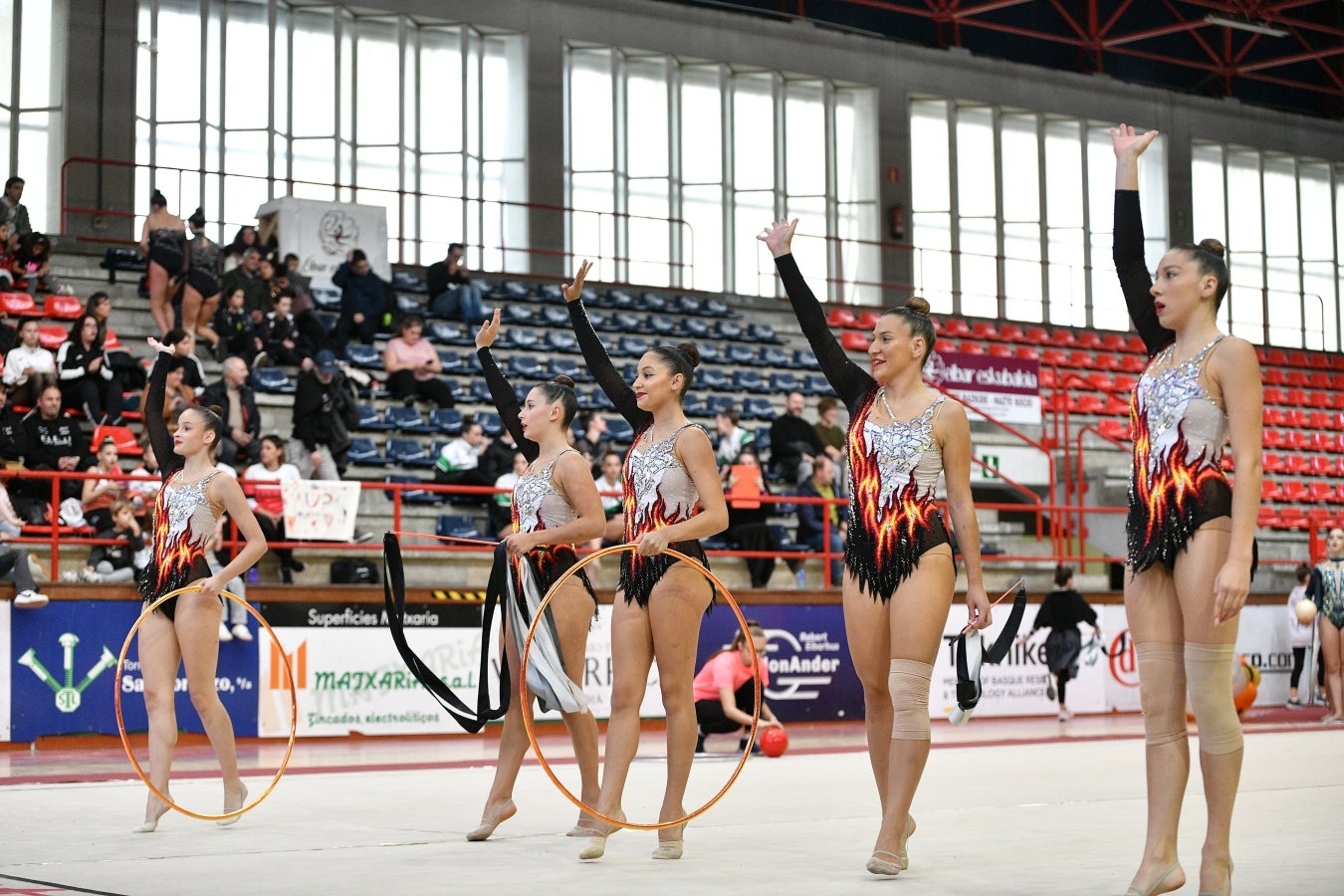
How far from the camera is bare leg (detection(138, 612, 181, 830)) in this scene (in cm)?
690

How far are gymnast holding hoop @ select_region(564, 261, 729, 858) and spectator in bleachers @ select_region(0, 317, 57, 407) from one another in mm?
9616

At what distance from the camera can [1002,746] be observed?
40.4 ft

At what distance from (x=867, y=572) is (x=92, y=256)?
1655 cm

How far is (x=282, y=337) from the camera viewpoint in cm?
1744

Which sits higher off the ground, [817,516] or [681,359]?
[681,359]

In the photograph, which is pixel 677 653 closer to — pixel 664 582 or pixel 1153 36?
pixel 664 582

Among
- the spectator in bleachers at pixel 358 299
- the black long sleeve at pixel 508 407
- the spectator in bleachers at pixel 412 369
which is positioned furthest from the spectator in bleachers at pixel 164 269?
the black long sleeve at pixel 508 407

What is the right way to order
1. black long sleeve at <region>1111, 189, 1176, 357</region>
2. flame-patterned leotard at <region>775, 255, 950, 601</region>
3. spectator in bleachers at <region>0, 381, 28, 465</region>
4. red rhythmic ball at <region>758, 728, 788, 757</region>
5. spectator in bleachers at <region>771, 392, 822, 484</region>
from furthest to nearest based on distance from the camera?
spectator in bleachers at <region>771, 392, 822, 484</region> < spectator in bleachers at <region>0, 381, 28, 465</region> < red rhythmic ball at <region>758, 728, 788, 757</region> < flame-patterned leotard at <region>775, 255, 950, 601</region> < black long sleeve at <region>1111, 189, 1176, 357</region>

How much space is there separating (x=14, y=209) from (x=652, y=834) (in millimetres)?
14195

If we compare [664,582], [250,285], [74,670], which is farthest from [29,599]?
[664,582]

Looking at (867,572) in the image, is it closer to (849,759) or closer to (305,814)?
(305,814)

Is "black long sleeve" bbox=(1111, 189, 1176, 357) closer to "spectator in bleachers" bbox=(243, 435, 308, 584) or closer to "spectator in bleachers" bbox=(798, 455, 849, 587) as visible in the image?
"spectator in bleachers" bbox=(243, 435, 308, 584)

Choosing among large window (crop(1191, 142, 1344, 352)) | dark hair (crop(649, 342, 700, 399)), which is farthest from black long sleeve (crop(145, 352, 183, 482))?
large window (crop(1191, 142, 1344, 352))

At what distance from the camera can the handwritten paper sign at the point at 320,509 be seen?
1365 centimetres
